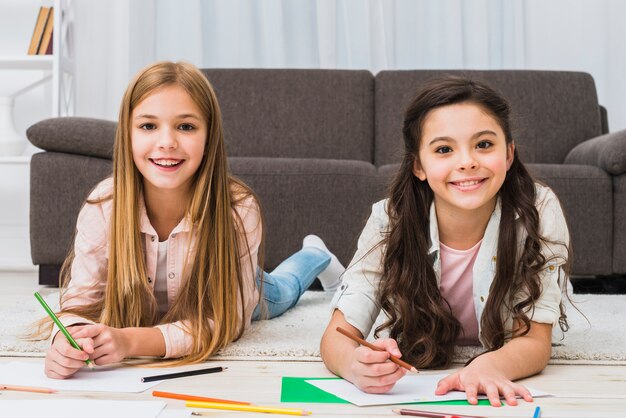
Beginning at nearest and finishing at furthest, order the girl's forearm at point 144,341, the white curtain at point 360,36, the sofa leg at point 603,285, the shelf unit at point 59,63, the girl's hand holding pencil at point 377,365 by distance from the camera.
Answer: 1. the girl's hand holding pencil at point 377,365
2. the girl's forearm at point 144,341
3. the sofa leg at point 603,285
4. the shelf unit at point 59,63
5. the white curtain at point 360,36

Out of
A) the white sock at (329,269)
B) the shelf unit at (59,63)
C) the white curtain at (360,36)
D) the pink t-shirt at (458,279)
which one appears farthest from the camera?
the white curtain at (360,36)

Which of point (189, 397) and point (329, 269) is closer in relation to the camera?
point (189, 397)

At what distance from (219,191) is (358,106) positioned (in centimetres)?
167

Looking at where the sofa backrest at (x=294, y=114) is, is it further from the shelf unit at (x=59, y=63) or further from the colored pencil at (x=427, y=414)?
the colored pencil at (x=427, y=414)

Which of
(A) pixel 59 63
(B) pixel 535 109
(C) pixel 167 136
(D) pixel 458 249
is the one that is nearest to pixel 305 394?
(D) pixel 458 249

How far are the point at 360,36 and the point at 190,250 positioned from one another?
Answer: 2392 mm

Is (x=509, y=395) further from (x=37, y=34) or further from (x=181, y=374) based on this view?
(x=37, y=34)

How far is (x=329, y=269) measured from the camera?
7.66 ft

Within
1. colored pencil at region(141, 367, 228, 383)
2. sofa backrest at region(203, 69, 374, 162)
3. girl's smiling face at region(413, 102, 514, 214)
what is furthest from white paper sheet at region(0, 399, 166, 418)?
sofa backrest at region(203, 69, 374, 162)

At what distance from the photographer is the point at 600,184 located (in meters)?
2.53

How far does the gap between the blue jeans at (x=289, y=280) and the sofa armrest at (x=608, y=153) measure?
0.98 metres

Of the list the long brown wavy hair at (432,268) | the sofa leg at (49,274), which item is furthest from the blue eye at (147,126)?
the sofa leg at (49,274)

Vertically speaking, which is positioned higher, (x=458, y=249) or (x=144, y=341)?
(x=458, y=249)

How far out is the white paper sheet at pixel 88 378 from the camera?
48.4 inches
